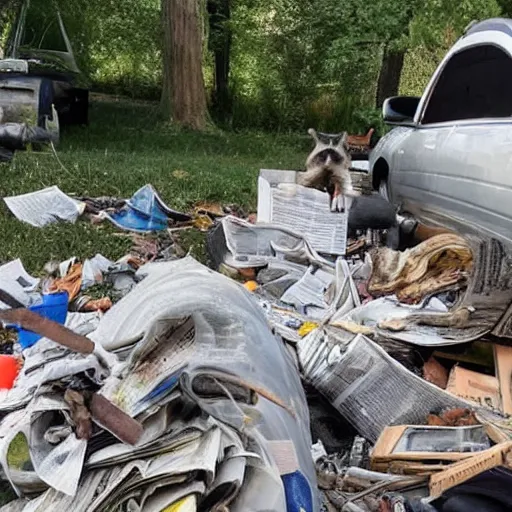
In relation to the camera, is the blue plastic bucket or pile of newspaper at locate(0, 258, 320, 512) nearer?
pile of newspaper at locate(0, 258, 320, 512)

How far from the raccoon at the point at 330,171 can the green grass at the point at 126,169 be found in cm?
84

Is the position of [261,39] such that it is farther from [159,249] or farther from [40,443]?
[40,443]

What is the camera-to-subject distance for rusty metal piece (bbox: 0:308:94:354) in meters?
1.91

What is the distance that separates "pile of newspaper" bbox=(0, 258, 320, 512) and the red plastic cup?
45 cm

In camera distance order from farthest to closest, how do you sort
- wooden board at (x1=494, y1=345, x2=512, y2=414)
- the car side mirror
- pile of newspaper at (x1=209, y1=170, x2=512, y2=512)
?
the car side mirror → wooden board at (x1=494, y1=345, x2=512, y2=414) → pile of newspaper at (x1=209, y1=170, x2=512, y2=512)

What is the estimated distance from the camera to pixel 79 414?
1.92 m

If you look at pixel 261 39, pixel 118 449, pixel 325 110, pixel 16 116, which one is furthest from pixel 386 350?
pixel 261 39

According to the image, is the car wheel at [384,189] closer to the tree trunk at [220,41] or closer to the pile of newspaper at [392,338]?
the pile of newspaper at [392,338]

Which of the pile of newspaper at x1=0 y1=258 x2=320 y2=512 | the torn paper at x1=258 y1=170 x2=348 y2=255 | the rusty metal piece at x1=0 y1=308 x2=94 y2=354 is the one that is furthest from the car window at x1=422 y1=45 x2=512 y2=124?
the rusty metal piece at x1=0 y1=308 x2=94 y2=354

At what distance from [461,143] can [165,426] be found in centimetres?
319

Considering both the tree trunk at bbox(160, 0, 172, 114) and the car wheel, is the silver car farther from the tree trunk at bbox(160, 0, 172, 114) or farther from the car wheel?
the tree trunk at bbox(160, 0, 172, 114)

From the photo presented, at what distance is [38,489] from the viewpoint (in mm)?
1963

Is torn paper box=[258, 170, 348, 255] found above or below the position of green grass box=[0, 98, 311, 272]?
above

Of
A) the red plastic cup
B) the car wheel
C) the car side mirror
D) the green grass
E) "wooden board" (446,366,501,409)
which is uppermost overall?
the car side mirror
